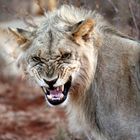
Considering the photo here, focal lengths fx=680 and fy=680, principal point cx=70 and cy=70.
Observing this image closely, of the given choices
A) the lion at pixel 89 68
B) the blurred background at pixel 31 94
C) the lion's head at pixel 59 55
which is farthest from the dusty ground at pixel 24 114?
the lion's head at pixel 59 55

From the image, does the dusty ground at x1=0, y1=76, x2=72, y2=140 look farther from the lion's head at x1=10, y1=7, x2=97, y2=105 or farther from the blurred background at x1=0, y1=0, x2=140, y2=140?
the lion's head at x1=10, y1=7, x2=97, y2=105

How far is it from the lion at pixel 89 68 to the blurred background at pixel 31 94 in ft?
4.69

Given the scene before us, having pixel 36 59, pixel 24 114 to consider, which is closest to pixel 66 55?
pixel 36 59

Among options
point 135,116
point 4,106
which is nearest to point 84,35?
point 135,116

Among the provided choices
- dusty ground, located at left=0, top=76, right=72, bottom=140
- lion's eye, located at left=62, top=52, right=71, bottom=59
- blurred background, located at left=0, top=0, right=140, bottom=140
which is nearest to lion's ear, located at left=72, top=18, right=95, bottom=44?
lion's eye, located at left=62, top=52, right=71, bottom=59

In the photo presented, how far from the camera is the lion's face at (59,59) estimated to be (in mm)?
5996

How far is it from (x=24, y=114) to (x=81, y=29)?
6.47 metres

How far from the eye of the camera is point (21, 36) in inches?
250

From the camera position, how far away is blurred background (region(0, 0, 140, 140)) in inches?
331

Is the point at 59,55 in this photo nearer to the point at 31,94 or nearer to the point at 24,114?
the point at 24,114

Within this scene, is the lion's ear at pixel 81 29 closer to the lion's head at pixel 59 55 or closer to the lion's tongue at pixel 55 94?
the lion's head at pixel 59 55

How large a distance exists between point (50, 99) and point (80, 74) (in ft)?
1.21

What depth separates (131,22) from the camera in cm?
839

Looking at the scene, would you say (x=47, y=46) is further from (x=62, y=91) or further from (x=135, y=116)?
(x=135, y=116)
